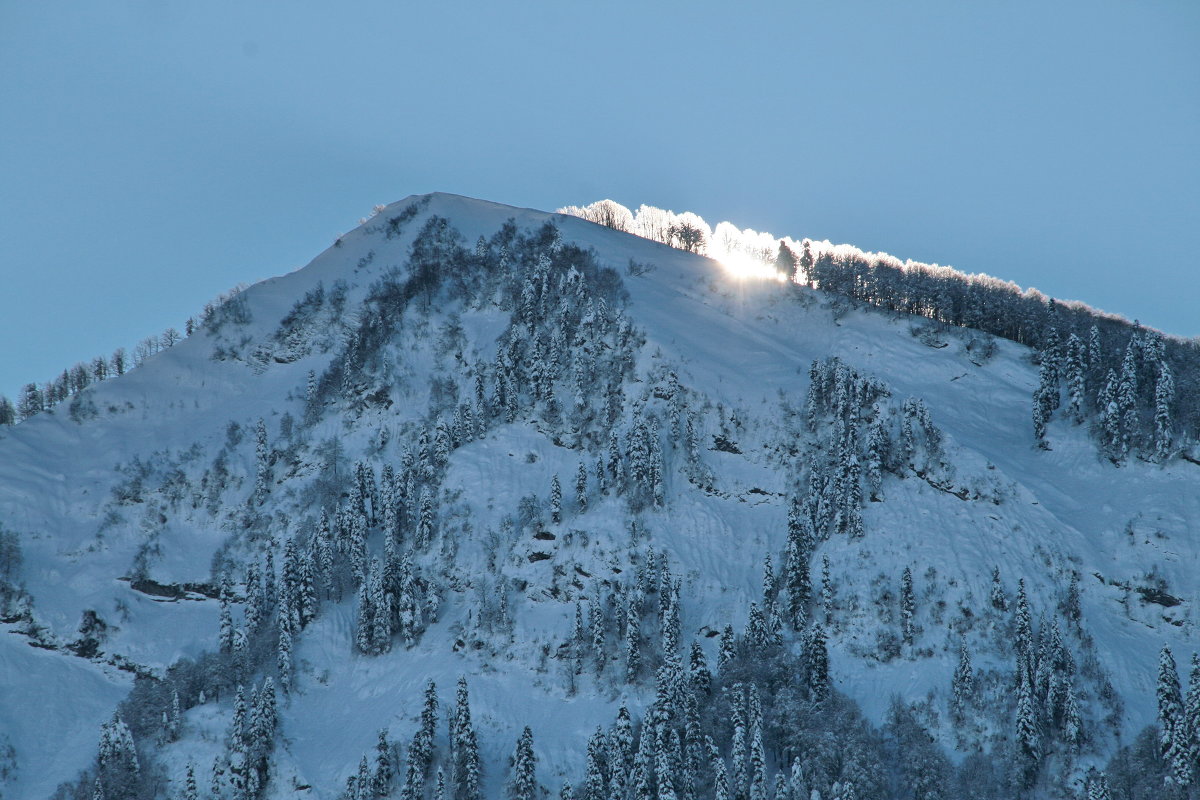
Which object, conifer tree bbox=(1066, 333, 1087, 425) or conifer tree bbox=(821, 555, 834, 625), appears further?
conifer tree bbox=(1066, 333, 1087, 425)

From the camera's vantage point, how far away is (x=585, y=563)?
111 m

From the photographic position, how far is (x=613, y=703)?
96.8 m

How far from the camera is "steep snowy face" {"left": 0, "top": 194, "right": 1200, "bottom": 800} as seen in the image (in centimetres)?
8756

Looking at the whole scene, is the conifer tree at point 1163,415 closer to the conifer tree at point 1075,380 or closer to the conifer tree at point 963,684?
the conifer tree at point 1075,380

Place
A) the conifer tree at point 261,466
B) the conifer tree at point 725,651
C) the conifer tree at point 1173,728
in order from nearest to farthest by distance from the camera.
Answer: the conifer tree at point 1173,728 < the conifer tree at point 725,651 < the conifer tree at point 261,466

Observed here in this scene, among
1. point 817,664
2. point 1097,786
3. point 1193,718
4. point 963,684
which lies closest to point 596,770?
point 817,664

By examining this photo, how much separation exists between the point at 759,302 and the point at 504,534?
231 ft

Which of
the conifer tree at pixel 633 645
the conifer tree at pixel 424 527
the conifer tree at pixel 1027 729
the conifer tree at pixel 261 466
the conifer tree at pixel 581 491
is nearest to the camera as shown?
the conifer tree at pixel 1027 729

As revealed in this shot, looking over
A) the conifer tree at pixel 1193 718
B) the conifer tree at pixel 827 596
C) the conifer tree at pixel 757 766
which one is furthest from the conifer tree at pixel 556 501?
the conifer tree at pixel 1193 718

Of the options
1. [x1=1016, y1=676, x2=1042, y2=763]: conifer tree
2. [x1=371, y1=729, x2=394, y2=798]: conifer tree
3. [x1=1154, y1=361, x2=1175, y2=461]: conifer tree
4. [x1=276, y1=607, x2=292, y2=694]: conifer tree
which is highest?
[x1=1154, y1=361, x2=1175, y2=461]: conifer tree

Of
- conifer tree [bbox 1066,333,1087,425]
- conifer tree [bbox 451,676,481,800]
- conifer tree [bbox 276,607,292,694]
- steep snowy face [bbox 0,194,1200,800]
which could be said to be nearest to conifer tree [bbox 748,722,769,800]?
steep snowy face [bbox 0,194,1200,800]

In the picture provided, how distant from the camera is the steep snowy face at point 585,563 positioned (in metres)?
87.6

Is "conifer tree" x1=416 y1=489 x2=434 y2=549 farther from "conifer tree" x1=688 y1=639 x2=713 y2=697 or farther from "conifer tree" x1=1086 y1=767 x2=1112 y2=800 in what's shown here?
"conifer tree" x1=1086 y1=767 x2=1112 y2=800

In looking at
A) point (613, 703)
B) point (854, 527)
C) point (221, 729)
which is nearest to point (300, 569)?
point (221, 729)
